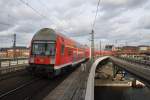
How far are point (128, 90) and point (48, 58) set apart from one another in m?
35.1

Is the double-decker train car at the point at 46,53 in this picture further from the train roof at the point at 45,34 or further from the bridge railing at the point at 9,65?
the bridge railing at the point at 9,65

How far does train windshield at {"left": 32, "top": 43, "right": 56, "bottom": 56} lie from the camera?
59.6 ft

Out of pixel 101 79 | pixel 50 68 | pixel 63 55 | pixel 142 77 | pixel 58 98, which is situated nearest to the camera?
pixel 58 98

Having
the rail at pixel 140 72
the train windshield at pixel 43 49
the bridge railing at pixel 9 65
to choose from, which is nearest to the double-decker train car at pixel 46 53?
the train windshield at pixel 43 49

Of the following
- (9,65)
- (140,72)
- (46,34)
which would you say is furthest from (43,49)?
(140,72)

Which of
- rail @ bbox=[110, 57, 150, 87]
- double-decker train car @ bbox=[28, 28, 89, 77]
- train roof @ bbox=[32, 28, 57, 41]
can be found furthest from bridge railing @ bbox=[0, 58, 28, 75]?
rail @ bbox=[110, 57, 150, 87]

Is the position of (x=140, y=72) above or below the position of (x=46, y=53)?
below

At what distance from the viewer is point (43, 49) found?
18453 mm

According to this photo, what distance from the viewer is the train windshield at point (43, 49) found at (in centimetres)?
1816

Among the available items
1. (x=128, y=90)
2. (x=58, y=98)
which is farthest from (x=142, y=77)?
(x=128, y=90)

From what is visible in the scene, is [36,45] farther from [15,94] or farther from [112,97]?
[112,97]

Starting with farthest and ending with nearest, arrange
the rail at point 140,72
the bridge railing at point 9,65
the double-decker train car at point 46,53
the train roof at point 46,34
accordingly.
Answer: the rail at point 140,72, the bridge railing at point 9,65, the train roof at point 46,34, the double-decker train car at point 46,53

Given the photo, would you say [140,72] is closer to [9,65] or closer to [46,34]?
[46,34]

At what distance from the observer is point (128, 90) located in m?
49.4
